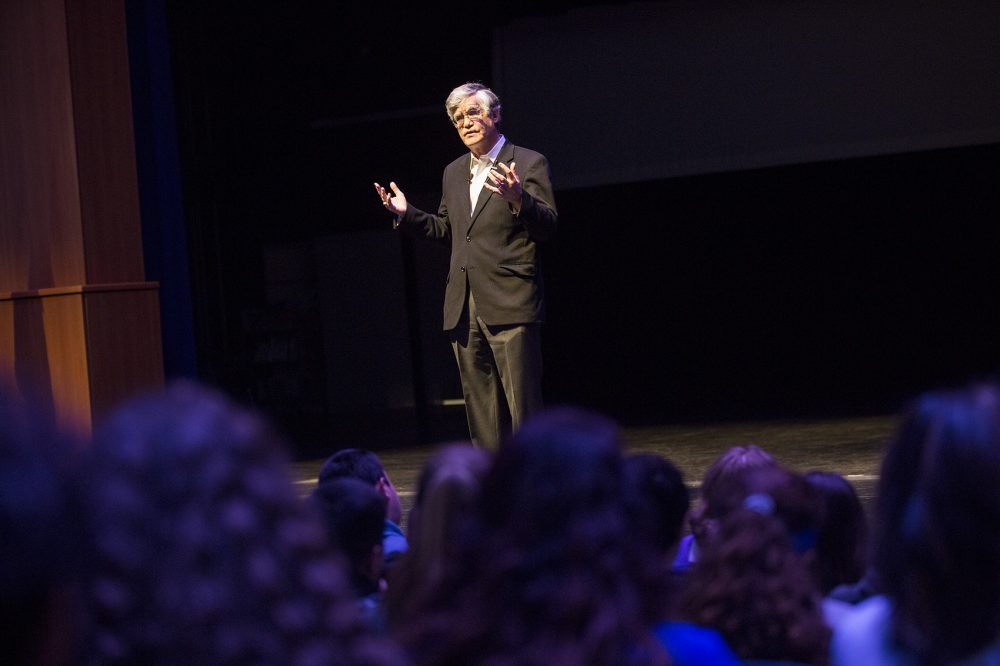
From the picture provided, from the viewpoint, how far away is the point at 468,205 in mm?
3746

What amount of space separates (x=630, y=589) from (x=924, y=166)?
22.8ft

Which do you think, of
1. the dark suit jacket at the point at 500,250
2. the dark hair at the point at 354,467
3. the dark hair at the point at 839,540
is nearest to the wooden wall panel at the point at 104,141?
the dark suit jacket at the point at 500,250

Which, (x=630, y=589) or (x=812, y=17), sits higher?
(x=812, y=17)

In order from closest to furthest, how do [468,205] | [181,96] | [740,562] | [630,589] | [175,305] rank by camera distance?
[630,589]
[740,562]
[468,205]
[175,305]
[181,96]

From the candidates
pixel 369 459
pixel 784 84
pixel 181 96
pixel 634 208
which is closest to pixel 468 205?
pixel 369 459

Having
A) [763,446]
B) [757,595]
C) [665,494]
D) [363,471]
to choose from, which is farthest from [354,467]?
[763,446]

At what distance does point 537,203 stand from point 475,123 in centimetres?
33

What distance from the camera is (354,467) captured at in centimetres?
230

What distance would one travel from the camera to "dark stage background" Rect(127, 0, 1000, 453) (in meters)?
6.51

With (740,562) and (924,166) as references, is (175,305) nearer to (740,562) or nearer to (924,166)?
(740,562)

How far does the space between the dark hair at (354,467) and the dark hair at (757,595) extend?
91 centimetres

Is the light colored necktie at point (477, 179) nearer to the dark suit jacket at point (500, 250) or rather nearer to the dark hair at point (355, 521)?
the dark suit jacket at point (500, 250)

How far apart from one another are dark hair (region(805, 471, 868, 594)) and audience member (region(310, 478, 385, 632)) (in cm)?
65

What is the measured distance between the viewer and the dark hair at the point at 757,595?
4.55ft
